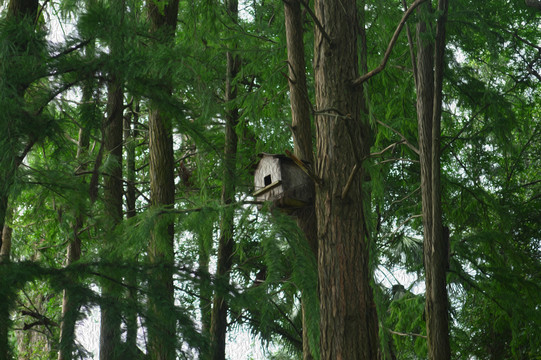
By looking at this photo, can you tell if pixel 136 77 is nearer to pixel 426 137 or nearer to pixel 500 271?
pixel 426 137

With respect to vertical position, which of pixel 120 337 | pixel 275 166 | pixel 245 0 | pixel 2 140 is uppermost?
pixel 245 0

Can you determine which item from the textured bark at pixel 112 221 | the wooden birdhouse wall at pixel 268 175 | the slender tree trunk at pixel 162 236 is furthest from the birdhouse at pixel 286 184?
the textured bark at pixel 112 221

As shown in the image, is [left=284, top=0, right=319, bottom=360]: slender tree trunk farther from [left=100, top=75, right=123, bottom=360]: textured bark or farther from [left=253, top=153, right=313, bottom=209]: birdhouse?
[left=100, top=75, right=123, bottom=360]: textured bark

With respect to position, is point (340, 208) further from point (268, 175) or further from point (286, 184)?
point (268, 175)

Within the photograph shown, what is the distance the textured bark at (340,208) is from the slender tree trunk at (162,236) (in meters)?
1.12

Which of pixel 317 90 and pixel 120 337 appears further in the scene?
pixel 317 90

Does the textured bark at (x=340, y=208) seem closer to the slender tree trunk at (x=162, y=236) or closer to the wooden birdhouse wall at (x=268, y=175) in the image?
the wooden birdhouse wall at (x=268, y=175)

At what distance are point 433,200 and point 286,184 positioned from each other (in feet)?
6.89

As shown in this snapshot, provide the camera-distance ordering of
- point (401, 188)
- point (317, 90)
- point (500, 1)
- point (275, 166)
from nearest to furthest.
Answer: point (317, 90)
point (275, 166)
point (500, 1)
point (401, 188)

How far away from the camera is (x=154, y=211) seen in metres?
5.35

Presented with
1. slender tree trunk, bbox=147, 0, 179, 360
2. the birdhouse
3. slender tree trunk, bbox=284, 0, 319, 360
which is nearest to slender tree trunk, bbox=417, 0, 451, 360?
slender tree trunk, bbox=284, 0, 319, 360

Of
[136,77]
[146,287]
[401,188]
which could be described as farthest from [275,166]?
[401,188]

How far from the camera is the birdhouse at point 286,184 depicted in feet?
17.0

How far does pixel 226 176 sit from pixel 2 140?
8.48 feet
